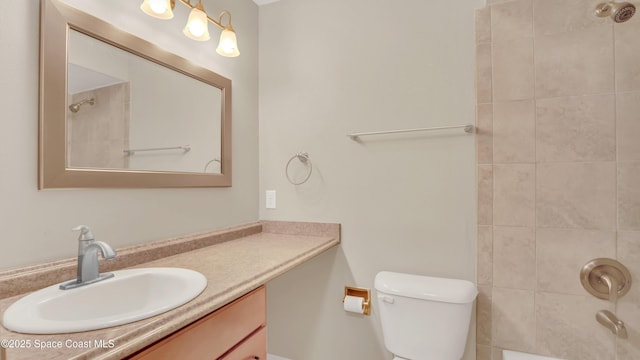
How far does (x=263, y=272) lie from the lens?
3.69 feet

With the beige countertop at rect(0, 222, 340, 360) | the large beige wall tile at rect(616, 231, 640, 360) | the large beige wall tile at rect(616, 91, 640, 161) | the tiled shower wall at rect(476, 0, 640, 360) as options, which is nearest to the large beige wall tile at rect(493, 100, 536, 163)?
the tiled shower wall at rect(476, 0, 640, 360)

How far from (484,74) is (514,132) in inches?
12.7

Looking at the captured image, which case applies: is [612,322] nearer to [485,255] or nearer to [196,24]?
[485,255]

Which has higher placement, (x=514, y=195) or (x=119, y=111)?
(x=119, y=111)

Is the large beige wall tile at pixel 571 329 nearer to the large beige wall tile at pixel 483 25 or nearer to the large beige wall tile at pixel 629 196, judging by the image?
the large beige wall tile at pixel 629 196

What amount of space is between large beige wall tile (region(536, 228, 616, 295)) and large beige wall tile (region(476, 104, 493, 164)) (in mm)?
411

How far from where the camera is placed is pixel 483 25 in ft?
4.92

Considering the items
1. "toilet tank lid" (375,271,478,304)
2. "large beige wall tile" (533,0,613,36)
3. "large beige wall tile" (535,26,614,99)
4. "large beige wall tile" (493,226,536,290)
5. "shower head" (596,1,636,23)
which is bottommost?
"toilet tank lid" (375,271,478,304)

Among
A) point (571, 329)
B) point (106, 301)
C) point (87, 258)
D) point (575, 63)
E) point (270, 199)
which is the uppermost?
point (575, 63)

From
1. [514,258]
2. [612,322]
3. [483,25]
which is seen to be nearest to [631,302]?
[612,322]

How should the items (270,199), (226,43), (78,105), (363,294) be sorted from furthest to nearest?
(270,199), (363,294), (226,43), (78,105)

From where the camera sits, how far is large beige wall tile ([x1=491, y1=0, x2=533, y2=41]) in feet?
4.71

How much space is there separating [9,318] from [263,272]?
66cm

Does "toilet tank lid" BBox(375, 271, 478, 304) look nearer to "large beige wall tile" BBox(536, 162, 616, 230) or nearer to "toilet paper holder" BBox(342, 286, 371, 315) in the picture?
"toilet paper holder" BBox(342, 286, 371, 315)
